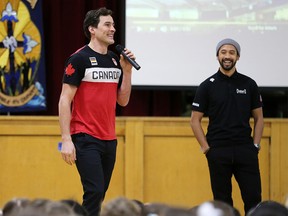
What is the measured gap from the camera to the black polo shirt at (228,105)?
5.79 m

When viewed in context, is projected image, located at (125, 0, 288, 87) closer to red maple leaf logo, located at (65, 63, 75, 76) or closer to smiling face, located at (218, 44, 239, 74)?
smiling face, located at (218, 44, 239, 74)

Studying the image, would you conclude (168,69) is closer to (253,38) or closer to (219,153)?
(253,38)

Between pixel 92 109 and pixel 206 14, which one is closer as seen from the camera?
pixel 92 109

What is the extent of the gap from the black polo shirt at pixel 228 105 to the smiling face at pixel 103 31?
0.93 meters

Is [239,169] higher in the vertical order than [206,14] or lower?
lower

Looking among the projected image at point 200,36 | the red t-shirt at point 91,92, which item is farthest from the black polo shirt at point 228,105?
the projected image at point 200,36

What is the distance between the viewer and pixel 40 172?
23.3 feet

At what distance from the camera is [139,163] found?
280 inches

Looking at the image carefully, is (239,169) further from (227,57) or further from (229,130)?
(227,57)

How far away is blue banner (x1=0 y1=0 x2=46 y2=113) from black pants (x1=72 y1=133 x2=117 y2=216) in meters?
2.44

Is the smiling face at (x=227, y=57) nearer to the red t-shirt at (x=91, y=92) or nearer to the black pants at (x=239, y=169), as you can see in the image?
the black pants at (x=239, y=169)

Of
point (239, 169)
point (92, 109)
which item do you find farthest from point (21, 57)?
point (239, 169)

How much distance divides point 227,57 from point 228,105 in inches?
14.6

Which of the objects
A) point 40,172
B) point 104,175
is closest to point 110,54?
point 104,175
